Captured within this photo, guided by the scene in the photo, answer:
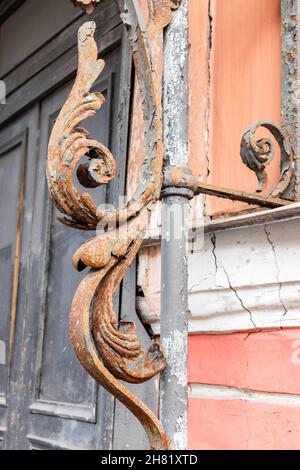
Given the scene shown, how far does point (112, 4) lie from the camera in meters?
1.92

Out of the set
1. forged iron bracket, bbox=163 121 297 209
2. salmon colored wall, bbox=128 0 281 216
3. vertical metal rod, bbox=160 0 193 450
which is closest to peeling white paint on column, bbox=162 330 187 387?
vertical metal rod, bbox=160 0 193 450

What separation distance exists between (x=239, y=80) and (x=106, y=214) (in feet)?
2.14

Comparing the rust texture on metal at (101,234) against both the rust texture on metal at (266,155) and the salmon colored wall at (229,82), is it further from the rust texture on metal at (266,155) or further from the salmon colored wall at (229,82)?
the salmon colored wall at (229,82)

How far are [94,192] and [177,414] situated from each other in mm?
1136

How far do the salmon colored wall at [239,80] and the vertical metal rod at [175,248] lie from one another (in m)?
0.37

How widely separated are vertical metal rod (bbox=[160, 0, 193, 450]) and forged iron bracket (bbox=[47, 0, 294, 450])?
0.7 inches

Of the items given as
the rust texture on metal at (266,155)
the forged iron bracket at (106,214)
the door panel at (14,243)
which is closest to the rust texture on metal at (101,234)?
the forged iron bracket at (106,214)

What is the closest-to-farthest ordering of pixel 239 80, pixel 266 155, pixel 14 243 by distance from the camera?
pixel 266 155 < pixel 239 80 < pixel 14 243

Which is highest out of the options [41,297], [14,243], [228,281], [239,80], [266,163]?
Result: [14,243]

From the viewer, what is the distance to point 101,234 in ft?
2.78

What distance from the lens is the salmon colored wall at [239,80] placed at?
1.31 metres

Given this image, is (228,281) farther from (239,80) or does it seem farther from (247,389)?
(239,80)

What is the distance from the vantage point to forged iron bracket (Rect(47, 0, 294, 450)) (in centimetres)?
80

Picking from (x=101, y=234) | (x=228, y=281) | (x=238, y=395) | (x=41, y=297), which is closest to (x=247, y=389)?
(x=238, y=395)
